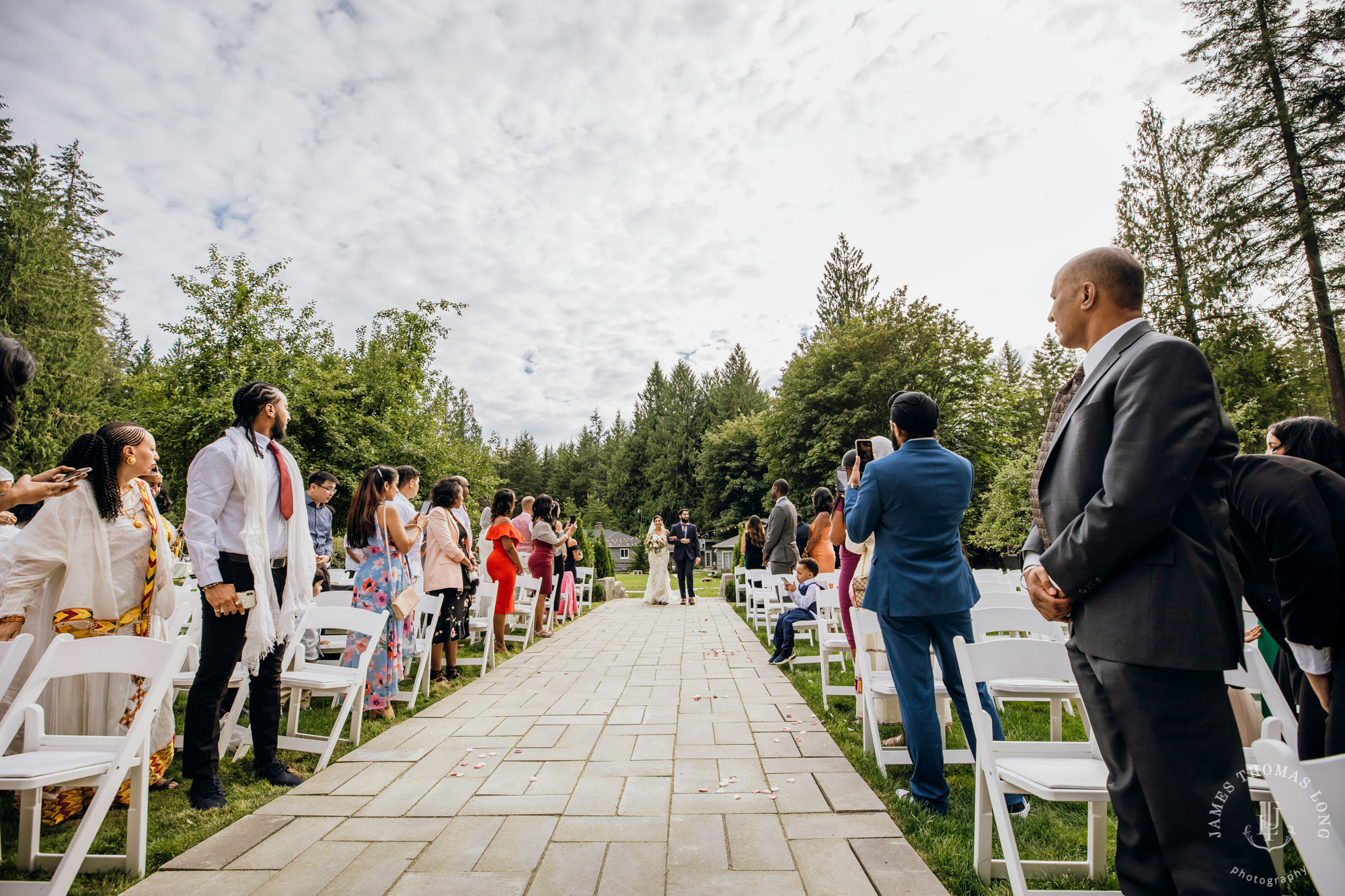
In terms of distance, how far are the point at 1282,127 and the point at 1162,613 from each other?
19.4 meters

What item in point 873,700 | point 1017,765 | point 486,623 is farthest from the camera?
point 486,623

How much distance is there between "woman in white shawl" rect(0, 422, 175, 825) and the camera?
2824 millimetres

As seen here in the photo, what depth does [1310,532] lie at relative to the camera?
1.81 m

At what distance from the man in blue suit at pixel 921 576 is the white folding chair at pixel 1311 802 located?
200 cm

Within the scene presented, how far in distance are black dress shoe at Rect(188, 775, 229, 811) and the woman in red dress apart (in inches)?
155

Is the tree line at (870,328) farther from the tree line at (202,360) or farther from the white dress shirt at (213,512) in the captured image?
the white dress shirt at (213,512)

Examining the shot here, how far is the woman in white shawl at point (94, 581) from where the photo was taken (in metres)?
2.82

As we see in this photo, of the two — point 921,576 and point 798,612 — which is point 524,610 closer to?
point 798,612

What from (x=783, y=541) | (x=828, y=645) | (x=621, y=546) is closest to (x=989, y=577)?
(x=783, y=541)

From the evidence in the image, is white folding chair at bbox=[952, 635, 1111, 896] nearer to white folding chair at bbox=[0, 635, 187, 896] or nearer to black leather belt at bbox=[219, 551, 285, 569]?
white folding chair at bbox=[0, 635, 187, 896]

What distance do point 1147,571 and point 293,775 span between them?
3954 mm

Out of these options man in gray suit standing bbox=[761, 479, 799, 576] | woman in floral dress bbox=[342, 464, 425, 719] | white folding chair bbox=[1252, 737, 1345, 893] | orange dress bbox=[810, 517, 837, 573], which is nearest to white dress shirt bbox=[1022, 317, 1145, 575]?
white folding chair bbox=[1252, 737, 1345, 893]

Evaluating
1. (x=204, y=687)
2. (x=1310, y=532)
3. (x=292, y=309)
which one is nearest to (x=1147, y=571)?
(x=1310, y=532)

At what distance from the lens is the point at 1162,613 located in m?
1.46
